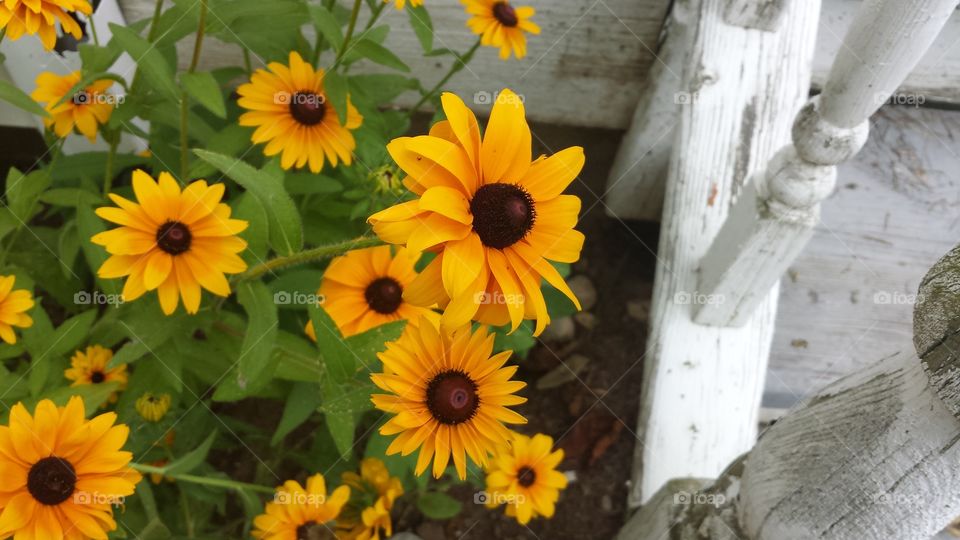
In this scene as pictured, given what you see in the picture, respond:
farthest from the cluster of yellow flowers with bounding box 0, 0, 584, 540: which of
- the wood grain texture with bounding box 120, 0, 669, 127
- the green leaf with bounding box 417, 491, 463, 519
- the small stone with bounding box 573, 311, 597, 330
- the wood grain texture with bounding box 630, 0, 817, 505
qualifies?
the small stone with bounding box 573, 311, 597, 330

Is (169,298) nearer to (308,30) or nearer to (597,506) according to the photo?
(308,30)

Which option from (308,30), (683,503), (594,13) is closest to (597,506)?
(683,503)

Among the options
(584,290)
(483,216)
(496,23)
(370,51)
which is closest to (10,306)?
(370,51)

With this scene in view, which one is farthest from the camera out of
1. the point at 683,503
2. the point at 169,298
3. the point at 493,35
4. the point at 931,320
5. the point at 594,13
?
the point at 594,13

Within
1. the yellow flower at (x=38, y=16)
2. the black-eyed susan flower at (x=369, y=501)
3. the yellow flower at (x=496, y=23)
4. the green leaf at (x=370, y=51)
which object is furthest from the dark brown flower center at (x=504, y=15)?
the black-eyed susan flower at (x=369, y=501)

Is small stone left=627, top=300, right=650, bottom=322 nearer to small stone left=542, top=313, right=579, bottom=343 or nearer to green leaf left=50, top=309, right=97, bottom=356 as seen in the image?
small stone left=542, top=313, right=579, bottom=343

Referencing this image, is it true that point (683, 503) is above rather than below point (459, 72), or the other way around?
below
